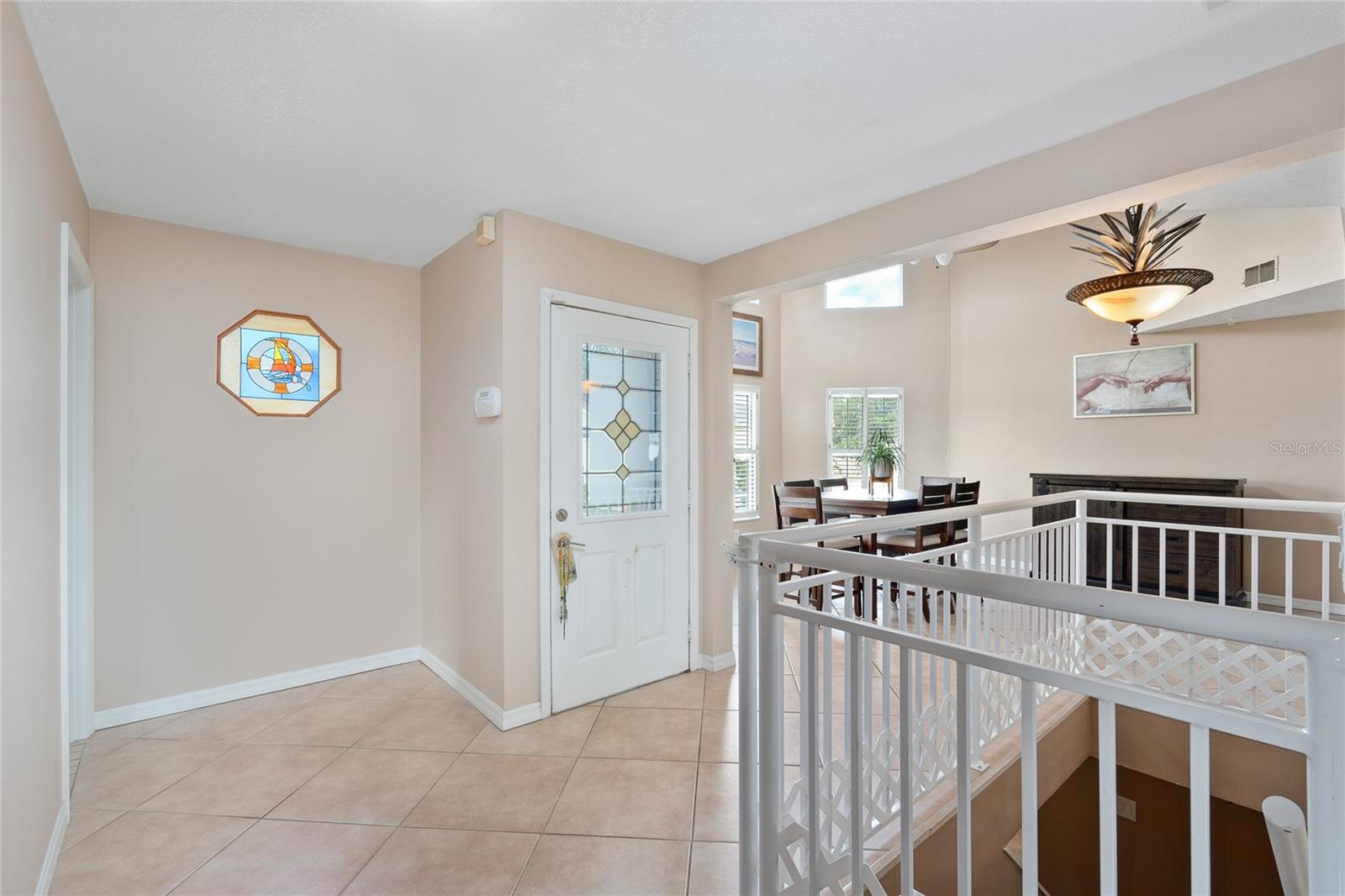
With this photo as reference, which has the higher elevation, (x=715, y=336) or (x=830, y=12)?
(x=830, y=12)

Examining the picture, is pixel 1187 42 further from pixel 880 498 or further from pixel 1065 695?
pixel 880 498

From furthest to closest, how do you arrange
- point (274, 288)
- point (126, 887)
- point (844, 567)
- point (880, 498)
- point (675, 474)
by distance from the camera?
point (880, 498)
point (675, 474)
point (274, 288)
point (126, 887)
point (844, 567)

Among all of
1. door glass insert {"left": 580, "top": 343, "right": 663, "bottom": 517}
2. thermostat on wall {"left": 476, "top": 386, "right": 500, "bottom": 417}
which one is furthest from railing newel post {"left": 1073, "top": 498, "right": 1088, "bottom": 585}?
thermostat on wall {"left": 476, "top": 386, "right": 500, "bottom": 417}

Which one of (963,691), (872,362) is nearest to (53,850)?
(963,691)

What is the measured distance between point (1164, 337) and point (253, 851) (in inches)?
257

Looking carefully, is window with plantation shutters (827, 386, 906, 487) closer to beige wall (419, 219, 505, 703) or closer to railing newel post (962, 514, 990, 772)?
railing newel post (962, 514, 990, 772)

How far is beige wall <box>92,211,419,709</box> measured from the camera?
2.87 meters

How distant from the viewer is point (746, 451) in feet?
21.9

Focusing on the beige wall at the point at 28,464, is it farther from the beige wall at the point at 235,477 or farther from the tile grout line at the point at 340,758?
the beige wall at the point at 235,477

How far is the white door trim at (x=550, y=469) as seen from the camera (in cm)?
297

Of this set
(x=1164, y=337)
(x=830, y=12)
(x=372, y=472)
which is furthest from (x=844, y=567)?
(x=1164, y=337)

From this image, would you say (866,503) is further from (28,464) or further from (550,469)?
(28,464)

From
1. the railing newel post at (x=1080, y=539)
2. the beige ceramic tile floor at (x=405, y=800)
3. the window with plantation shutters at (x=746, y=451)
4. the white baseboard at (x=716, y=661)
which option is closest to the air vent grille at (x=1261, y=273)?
the railing newel post at (x=1080, y=539)

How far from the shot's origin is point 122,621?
9.40ft
